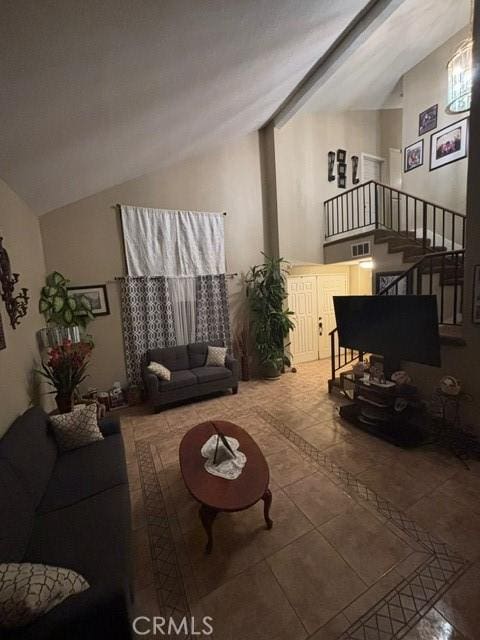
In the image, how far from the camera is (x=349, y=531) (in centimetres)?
182

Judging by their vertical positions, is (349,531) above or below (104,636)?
below

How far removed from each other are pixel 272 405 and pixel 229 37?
12.7 feet

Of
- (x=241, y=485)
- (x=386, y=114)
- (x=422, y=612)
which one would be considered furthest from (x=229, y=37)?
(x=386, y=114)

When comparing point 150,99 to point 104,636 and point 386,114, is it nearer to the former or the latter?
point 104,636

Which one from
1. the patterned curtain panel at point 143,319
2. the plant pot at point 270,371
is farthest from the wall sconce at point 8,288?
the plant pot at point 270,371

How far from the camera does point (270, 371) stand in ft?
16.6

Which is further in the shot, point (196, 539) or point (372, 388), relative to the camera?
point (372, 388)

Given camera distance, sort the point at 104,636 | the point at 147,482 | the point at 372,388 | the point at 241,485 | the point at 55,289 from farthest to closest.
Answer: the point at 55,289 < the point at 372,388 < the point at 147,482 < the point at 241,485 < the point at 104,636

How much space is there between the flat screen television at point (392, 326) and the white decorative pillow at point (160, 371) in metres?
2.53

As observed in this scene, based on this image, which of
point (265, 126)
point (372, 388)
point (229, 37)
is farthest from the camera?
point (265, 126)

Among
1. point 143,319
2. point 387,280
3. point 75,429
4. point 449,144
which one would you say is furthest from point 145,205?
point 449,144

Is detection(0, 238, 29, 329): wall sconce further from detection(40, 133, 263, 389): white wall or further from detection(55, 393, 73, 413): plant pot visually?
detection(40, 133, 263, 389): white wall

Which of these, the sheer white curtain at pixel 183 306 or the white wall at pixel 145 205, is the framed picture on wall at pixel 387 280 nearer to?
the white wall at pixel 145 205

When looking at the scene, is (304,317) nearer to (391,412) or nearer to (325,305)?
(325,305)
